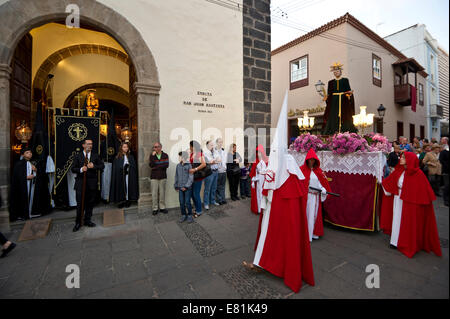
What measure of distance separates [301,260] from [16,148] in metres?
6.57

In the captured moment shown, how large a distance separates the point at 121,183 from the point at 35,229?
75.6 inches

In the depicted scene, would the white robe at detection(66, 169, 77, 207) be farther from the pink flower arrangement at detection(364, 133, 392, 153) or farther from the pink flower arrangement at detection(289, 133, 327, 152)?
the pink flower arrangement at detection(364, 133, 392, 153)

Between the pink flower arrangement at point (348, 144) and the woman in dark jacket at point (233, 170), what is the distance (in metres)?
2.94

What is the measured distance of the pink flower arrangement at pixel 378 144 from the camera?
4.14 metres

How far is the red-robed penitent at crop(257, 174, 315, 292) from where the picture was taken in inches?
99.0

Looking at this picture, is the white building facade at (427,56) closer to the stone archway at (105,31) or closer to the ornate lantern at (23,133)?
the stone archway at (105,31)

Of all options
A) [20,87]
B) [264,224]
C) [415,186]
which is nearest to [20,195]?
[20,87]

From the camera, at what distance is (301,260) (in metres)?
2.62

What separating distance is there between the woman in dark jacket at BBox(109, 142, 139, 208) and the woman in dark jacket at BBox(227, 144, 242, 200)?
2.77 meters

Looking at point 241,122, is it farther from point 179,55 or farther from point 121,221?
point 121,221

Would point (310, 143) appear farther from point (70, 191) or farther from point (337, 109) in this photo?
point (70, 191)

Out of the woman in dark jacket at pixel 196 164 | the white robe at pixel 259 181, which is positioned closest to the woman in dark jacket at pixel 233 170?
the white robe at pixel 259 181

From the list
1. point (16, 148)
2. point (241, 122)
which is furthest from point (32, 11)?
point (241, 122)

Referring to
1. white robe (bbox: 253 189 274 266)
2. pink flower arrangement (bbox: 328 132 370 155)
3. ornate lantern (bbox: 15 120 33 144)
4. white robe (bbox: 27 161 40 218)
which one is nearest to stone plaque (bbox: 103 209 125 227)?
white robe (bbox: 27 161 40 218)
